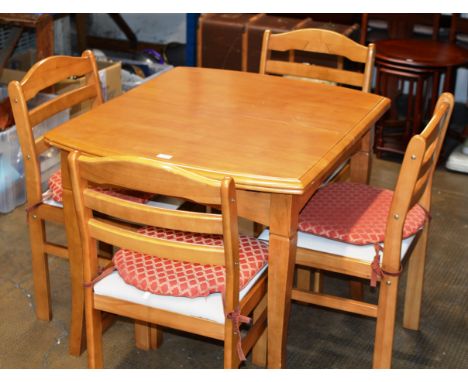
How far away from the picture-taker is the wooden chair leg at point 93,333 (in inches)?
83.6

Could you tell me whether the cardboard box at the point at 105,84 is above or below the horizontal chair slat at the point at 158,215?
below

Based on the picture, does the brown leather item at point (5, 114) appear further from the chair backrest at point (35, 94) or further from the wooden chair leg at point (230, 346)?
the wooden chair leg at point (230, 346)

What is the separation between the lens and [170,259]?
6.39 feet

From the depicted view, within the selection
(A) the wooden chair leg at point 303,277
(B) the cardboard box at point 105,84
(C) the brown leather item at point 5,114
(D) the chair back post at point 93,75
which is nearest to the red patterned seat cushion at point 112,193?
(D) the chair back post at point 93,75

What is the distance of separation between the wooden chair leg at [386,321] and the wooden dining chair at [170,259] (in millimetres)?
348

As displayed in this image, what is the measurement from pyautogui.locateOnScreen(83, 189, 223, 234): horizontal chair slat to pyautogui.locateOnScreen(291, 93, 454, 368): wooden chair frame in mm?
539

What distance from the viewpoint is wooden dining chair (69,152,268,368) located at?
178cm

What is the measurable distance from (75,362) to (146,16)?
3613 mm

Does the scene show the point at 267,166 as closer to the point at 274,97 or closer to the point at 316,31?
the point at 274,97

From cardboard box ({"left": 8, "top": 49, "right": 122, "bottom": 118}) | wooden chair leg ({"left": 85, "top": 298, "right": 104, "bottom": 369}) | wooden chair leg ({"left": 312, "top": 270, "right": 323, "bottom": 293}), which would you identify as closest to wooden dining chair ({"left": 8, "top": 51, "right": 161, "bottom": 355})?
wooden chair leg ({"left": 85, "top": 298, "right": 104, "bottom": 369})
